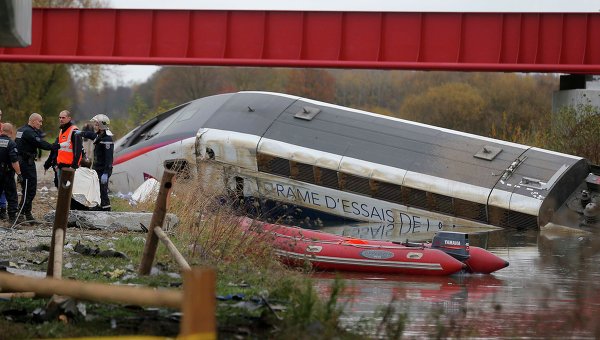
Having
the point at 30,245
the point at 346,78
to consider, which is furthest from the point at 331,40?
the point at 346,78

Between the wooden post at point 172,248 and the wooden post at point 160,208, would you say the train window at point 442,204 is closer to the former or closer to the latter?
the wooden post at point 160,208

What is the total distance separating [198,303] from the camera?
17.7ft

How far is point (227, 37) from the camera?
29625 mm

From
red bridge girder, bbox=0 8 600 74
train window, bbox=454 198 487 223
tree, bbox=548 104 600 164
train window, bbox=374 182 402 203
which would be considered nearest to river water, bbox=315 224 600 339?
train window, bbox=454 198 487 223

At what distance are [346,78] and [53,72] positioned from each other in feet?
125

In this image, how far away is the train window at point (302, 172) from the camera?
2598cm

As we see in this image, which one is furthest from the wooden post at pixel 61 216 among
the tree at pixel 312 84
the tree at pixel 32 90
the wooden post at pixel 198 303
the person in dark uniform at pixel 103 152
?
the tree at pixel 312 84

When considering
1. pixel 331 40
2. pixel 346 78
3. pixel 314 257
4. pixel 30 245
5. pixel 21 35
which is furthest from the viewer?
pixel 346 78

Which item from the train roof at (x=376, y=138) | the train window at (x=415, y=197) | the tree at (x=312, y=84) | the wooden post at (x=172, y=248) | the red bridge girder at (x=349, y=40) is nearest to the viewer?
the wooden post at (x=172, y=248)

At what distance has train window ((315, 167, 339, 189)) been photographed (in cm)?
2592

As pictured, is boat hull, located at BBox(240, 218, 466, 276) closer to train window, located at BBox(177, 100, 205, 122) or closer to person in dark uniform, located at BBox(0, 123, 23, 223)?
person in dark uniform, located at BBox(0, 123, 23, 223)

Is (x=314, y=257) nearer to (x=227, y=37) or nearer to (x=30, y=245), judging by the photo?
(x=30, y=245)

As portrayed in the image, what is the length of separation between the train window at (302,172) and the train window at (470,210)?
3654 millimetres

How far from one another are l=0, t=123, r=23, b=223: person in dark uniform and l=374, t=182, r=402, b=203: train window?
1020 centimetres
